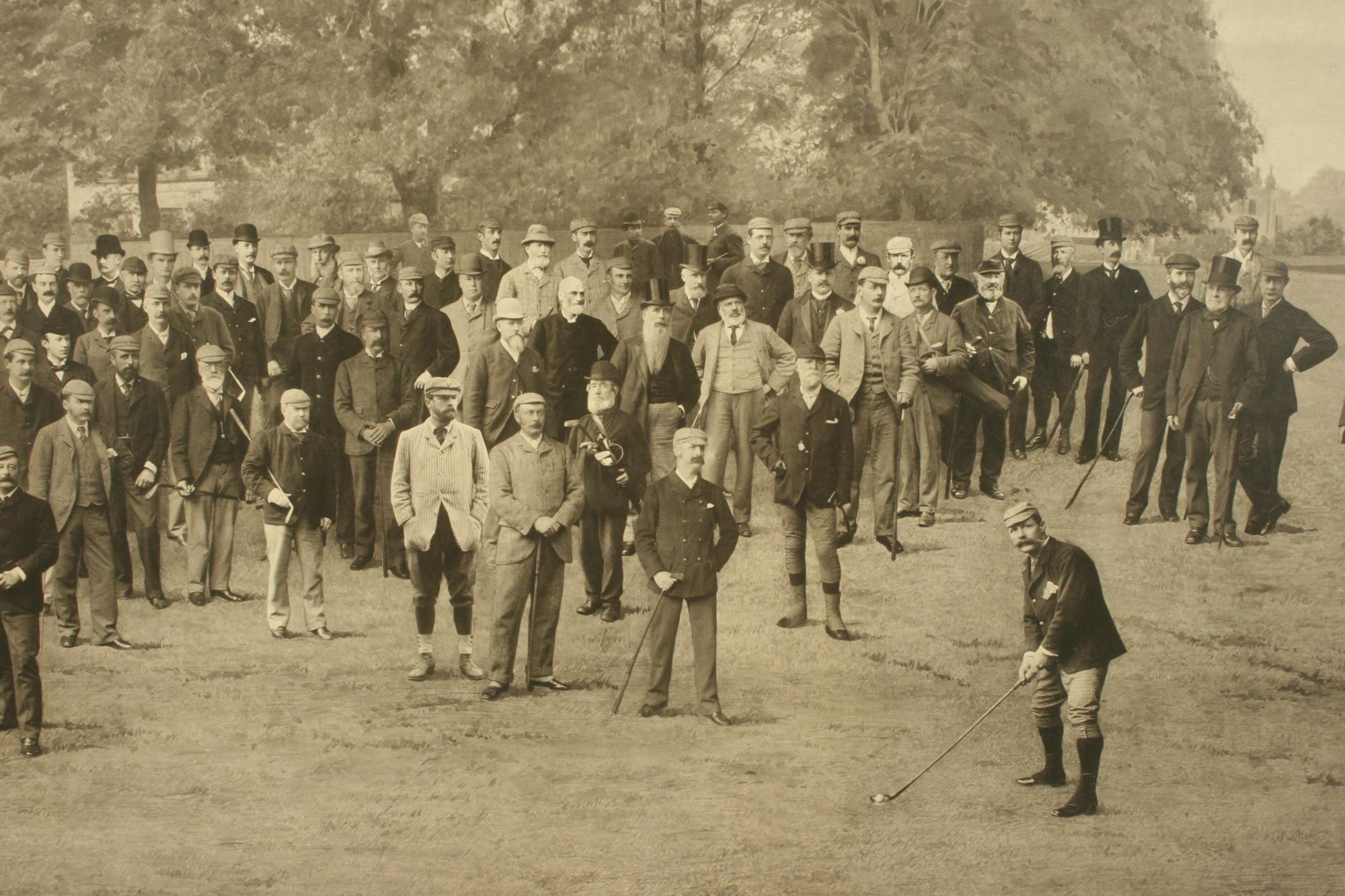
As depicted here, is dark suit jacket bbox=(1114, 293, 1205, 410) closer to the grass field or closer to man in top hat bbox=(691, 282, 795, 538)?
the grass field

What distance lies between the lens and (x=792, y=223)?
690 centimetres

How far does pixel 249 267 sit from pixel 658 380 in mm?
2234

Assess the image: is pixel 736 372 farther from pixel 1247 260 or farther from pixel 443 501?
pixel 1247 260

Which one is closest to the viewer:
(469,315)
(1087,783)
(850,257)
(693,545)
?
(1087,783)

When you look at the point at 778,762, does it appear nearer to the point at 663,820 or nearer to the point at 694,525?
the point at 663,820

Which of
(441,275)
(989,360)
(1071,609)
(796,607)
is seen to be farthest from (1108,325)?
(441,275)

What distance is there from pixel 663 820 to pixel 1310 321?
3.22 m

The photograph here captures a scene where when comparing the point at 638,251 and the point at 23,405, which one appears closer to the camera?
the point at 23,405

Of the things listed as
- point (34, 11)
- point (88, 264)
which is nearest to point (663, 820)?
point (88, 264)

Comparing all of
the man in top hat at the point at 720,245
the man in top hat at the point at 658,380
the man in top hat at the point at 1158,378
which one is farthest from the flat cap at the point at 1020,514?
the man in top hat at the point at 720,245

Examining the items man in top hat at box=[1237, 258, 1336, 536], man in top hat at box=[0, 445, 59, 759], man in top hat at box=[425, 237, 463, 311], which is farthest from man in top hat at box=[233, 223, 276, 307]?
man in top hat at box=[1237, 258, 1336, 536]

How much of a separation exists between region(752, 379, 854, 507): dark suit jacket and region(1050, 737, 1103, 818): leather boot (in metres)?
1.58

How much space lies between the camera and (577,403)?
7039 millimetres

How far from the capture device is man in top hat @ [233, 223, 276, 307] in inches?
277
